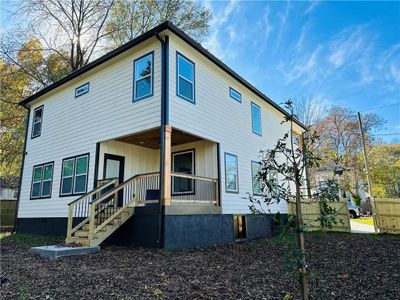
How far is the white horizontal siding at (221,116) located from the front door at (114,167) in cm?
338

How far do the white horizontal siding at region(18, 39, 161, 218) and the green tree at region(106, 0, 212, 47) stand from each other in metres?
8.18

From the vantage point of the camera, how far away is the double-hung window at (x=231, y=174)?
1029cm

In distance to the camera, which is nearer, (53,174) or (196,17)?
(53,174)

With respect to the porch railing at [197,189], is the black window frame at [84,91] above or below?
above

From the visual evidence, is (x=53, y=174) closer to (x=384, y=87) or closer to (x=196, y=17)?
(x=196, y=17)

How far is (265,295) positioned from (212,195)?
6.07 m

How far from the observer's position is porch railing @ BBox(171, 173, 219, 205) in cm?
960

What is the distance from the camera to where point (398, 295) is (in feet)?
12.3

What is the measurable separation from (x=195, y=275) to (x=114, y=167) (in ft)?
21.3

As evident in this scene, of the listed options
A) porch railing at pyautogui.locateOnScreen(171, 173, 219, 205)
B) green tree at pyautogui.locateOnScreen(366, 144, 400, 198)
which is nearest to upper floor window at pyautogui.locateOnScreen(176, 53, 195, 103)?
porch railing at pyautogui.locateOnScreen(171, 173, 219, 205)

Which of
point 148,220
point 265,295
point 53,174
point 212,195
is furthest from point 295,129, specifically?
point 265,295

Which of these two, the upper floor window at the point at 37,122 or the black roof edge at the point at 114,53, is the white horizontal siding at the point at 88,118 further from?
the upper floor window at the point at 37,122

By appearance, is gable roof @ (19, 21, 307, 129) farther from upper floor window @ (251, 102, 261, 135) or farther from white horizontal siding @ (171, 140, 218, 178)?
white horizontal siding @ (171, 140, 218, 178)

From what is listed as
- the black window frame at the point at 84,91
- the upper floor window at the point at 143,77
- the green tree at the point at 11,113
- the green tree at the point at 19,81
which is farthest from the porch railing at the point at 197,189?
the green tree at the point at 11,113
